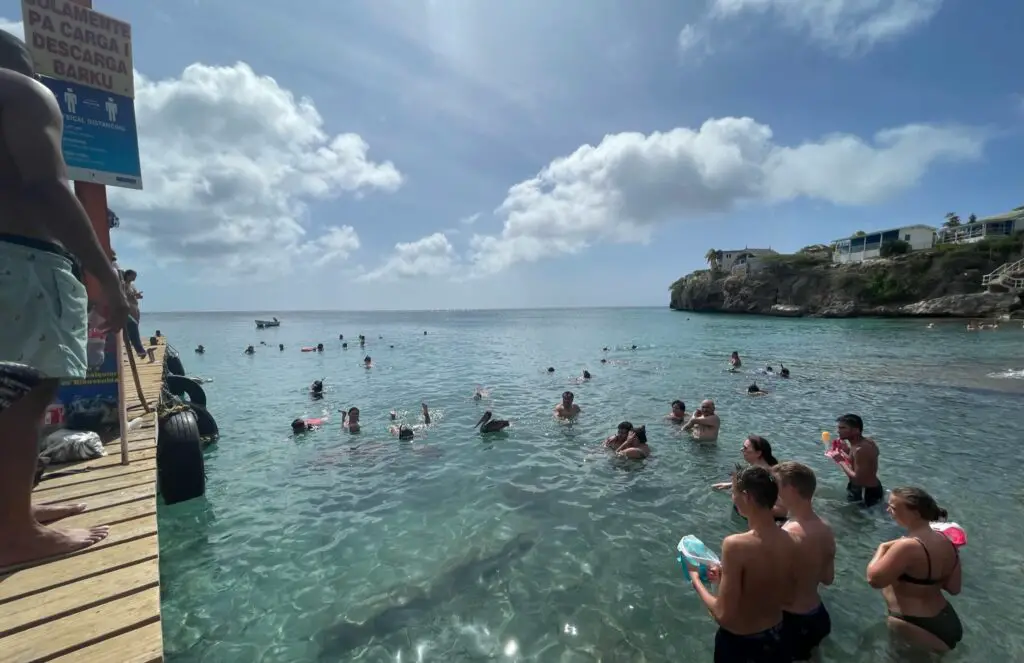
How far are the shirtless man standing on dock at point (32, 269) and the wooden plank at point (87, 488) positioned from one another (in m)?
1.57

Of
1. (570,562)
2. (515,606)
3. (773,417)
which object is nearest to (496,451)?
Answer: (570,562)

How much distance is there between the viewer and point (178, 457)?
7.96 metres

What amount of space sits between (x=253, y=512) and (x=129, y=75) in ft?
24.9

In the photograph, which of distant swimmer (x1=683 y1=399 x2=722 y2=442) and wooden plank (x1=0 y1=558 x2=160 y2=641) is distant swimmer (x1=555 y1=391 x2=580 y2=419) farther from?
wooden plank (x1=0 y1=558 x2=160 y2=641)

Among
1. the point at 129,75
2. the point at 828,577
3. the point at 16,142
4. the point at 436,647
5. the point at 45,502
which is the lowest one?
the point at 436,647

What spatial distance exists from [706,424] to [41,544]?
12320 mm

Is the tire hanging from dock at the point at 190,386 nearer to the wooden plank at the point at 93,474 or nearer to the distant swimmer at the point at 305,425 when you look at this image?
the distant swimmer at the point at 305,425

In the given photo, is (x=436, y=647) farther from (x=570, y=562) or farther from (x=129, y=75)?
(x=129, y=75)

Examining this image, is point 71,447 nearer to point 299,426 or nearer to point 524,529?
point 524,529

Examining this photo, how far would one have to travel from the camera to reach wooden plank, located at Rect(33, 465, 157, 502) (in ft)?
14.8

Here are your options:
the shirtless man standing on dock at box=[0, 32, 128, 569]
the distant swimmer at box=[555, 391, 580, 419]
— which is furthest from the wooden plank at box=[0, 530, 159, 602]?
the distant swimmer at box=[555, 391, 580, 419]

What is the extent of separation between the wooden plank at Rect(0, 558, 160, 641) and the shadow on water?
100 inches

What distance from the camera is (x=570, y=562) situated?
662 centimetres

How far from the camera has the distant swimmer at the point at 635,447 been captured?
10555mm
